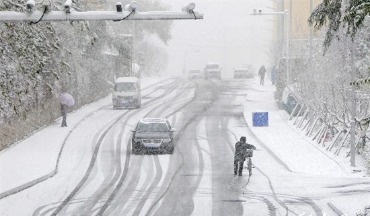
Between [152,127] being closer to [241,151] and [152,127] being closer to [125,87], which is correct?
[241,151]

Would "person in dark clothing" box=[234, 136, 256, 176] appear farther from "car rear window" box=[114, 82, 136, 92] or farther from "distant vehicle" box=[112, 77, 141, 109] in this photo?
"car rear window" box=[114, 82, 136, 92]

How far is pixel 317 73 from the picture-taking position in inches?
1688

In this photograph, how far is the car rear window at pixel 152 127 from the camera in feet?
106

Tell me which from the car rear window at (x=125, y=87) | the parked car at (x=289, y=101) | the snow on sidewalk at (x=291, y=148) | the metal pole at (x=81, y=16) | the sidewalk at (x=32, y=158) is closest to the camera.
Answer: the metal pole at (x=81, y=16)

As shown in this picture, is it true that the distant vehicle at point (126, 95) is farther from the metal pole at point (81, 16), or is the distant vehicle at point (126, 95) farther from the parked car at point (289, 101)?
the metal pole at point (81, 16)

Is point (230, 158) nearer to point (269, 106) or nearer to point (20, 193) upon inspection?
point (20, 193)

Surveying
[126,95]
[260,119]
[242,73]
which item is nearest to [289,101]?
[260,119]

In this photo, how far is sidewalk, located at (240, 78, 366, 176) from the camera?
2823 cm

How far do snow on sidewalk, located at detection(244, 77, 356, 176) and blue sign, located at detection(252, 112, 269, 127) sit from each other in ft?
0.96

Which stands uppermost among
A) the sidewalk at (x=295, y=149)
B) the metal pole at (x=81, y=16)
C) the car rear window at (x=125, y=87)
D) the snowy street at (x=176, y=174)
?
the metal pole at (x=81, y=16)

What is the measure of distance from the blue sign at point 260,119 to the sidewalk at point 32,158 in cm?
975

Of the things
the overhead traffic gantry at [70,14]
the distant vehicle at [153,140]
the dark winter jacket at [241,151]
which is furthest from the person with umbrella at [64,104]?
the overhead traffic gantry at [70,14]

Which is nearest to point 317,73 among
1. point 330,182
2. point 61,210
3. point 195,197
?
point 330,182

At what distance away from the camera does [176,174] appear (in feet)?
89.0
